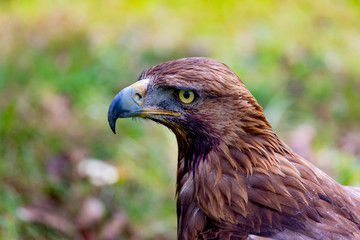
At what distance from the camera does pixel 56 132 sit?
201 inches

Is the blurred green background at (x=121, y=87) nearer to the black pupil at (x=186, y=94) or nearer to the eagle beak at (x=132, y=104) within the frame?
the eagle beak at (x=132, y=104)

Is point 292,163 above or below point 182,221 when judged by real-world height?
above

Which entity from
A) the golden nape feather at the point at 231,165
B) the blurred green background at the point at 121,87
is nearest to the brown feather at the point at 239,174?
the golden nape feather at the point at 231,165

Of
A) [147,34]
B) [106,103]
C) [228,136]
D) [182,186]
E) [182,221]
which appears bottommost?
[182,221]

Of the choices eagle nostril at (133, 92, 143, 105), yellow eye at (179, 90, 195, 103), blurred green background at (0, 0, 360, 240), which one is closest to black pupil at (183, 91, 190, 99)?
yellow eye at (179, 90, 195, 103)

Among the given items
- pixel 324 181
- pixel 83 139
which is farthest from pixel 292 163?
pixel 83 139

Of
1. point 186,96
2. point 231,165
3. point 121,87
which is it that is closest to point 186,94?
point 186,96

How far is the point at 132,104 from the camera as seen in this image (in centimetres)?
286

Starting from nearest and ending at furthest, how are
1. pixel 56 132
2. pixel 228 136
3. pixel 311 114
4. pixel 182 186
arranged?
pixel 228 136, pixel 182 186, pixel 56 132, pixel 311 114

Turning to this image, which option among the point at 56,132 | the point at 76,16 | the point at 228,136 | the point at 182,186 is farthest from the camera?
the point at 76,16

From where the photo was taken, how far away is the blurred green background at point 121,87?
462 centimetres

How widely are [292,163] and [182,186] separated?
0.61m

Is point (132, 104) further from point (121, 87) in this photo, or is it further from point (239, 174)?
point (121, 87)

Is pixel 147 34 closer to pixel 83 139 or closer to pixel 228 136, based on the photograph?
pixel 83 139
